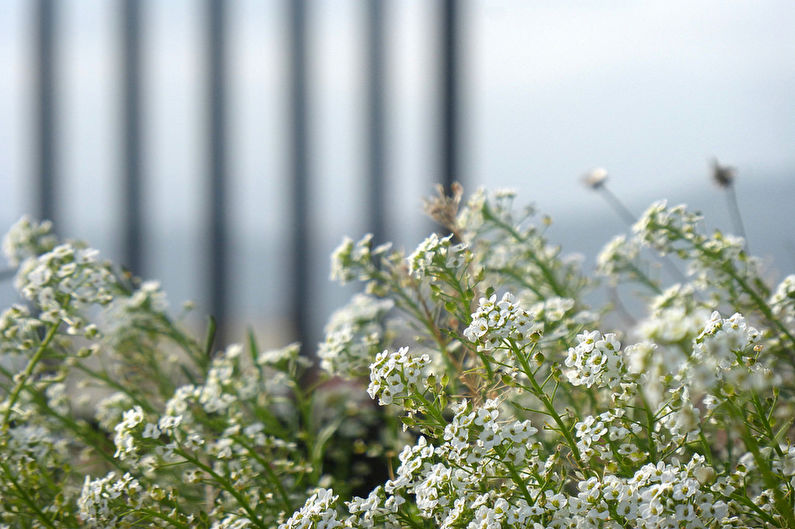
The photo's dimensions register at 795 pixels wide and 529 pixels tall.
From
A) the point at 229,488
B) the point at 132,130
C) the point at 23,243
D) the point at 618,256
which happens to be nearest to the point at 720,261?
the point at 618,256

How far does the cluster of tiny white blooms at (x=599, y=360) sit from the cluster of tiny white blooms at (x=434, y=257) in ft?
0.67

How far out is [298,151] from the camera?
11.3 feet

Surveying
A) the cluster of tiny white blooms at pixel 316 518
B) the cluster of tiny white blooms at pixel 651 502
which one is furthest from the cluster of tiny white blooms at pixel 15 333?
the cluster of tiny white blooms at pixel 651 502

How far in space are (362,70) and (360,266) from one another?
241 centimetres

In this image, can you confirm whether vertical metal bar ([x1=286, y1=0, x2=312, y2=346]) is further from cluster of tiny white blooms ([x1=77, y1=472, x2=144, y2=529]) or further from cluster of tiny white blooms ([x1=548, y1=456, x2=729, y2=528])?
cluster of tiny white blooms ([x1=548, y1=456, x2=729, y2=528])

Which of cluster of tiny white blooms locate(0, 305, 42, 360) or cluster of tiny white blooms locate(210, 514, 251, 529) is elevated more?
cluster of tiny white blooms locate(0, 305, 42, 360)

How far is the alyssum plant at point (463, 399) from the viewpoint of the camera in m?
0.77

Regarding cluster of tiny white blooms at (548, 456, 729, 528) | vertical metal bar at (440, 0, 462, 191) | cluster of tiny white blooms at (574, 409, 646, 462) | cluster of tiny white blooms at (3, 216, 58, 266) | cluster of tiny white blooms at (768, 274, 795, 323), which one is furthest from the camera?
vertical metal bar at (440, 0, 462, 191)

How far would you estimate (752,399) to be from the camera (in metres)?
0.76

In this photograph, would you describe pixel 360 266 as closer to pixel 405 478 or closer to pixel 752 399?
pixel 405 478

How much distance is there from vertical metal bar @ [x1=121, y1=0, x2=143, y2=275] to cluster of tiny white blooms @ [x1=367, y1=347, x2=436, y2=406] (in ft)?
8.91

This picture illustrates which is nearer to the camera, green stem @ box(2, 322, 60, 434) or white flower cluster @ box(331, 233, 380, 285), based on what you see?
green stem @ box(2, 322, 60, 434)

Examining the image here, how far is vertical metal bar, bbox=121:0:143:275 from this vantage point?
3.33 m

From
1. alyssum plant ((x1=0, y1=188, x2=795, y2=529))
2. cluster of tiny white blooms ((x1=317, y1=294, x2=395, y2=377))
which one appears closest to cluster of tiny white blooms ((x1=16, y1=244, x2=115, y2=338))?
alyssum plant ((x1=0, y1=188, x2=795, y2=529))
